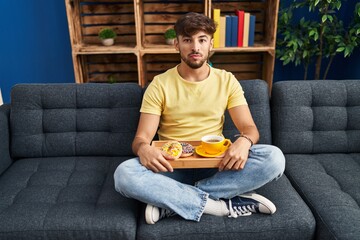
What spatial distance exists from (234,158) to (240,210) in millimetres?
200

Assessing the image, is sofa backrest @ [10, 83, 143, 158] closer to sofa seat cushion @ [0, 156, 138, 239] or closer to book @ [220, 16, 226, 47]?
sofa seat cushion @ [0, 156, 138, 239]

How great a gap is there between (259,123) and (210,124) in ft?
0.98

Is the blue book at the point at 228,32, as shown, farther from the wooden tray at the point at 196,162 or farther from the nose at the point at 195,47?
the wooden tray at the point at 196,162

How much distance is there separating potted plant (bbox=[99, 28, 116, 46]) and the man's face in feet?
4.12

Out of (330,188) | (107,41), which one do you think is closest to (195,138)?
(330,188)

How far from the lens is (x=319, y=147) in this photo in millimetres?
1763

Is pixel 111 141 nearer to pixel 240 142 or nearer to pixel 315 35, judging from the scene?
pixel 240 142

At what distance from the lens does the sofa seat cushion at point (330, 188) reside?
1224 millimetres

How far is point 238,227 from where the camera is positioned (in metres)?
1.25

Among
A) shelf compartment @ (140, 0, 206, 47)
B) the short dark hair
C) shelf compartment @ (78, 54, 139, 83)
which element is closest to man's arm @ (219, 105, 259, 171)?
the short dark hair

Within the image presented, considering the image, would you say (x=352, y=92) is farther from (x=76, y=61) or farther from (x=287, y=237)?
(x=76, y=61)

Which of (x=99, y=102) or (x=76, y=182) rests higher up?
(x=99, y=102)

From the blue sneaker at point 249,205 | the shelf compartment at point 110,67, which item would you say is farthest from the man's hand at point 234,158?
the shelf compartment at point 110,67

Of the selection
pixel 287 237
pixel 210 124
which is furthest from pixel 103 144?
pixel 287 237
